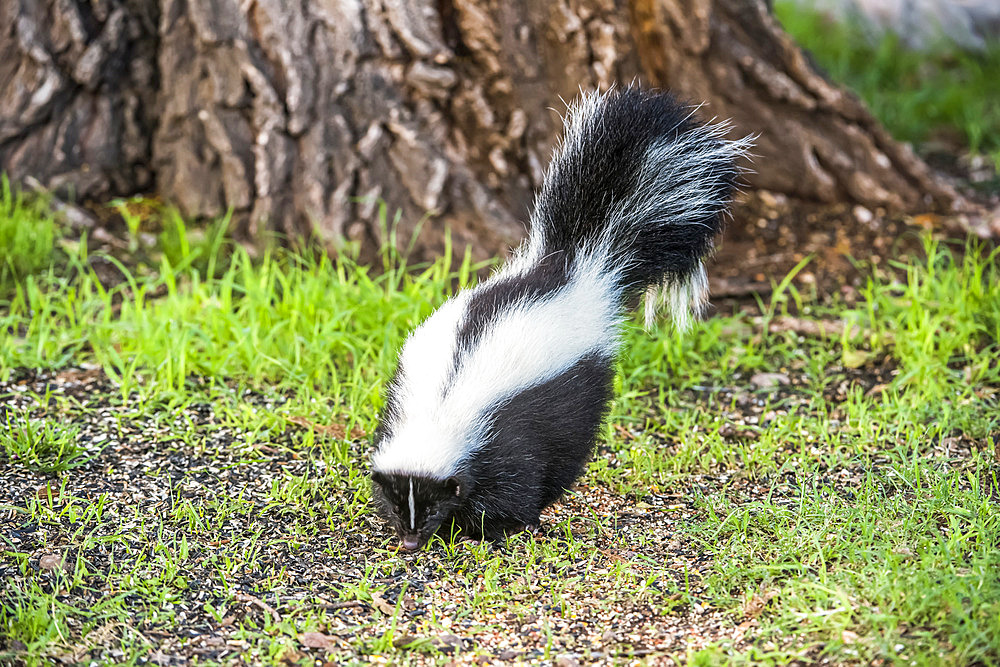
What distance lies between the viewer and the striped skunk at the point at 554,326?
3152 mm

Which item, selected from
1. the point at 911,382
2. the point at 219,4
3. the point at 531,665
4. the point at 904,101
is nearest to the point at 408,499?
the point at 531,665

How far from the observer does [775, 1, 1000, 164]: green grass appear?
21.2ft

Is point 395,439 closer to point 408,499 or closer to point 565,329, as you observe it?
point 408,499

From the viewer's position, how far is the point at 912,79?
748 centimetres

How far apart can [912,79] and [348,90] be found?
14.9ft

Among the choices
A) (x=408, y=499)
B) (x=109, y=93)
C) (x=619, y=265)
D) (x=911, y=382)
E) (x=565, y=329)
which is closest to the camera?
(x=408, y=499)

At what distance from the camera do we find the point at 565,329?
11.0 ft

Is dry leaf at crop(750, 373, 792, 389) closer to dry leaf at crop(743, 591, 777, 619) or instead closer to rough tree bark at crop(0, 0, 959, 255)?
rough tree bark at crop(0, 0, 959, 255)

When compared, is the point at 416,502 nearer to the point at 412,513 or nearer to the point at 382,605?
the point at 412,513

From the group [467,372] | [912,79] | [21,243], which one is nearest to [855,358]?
[467,372]

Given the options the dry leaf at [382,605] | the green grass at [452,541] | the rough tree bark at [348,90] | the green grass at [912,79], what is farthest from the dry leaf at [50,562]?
the green grass at [912,79]

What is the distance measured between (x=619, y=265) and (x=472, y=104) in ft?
5.01

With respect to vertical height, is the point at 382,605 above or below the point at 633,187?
below

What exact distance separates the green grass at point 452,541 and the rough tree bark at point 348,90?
336 mm
